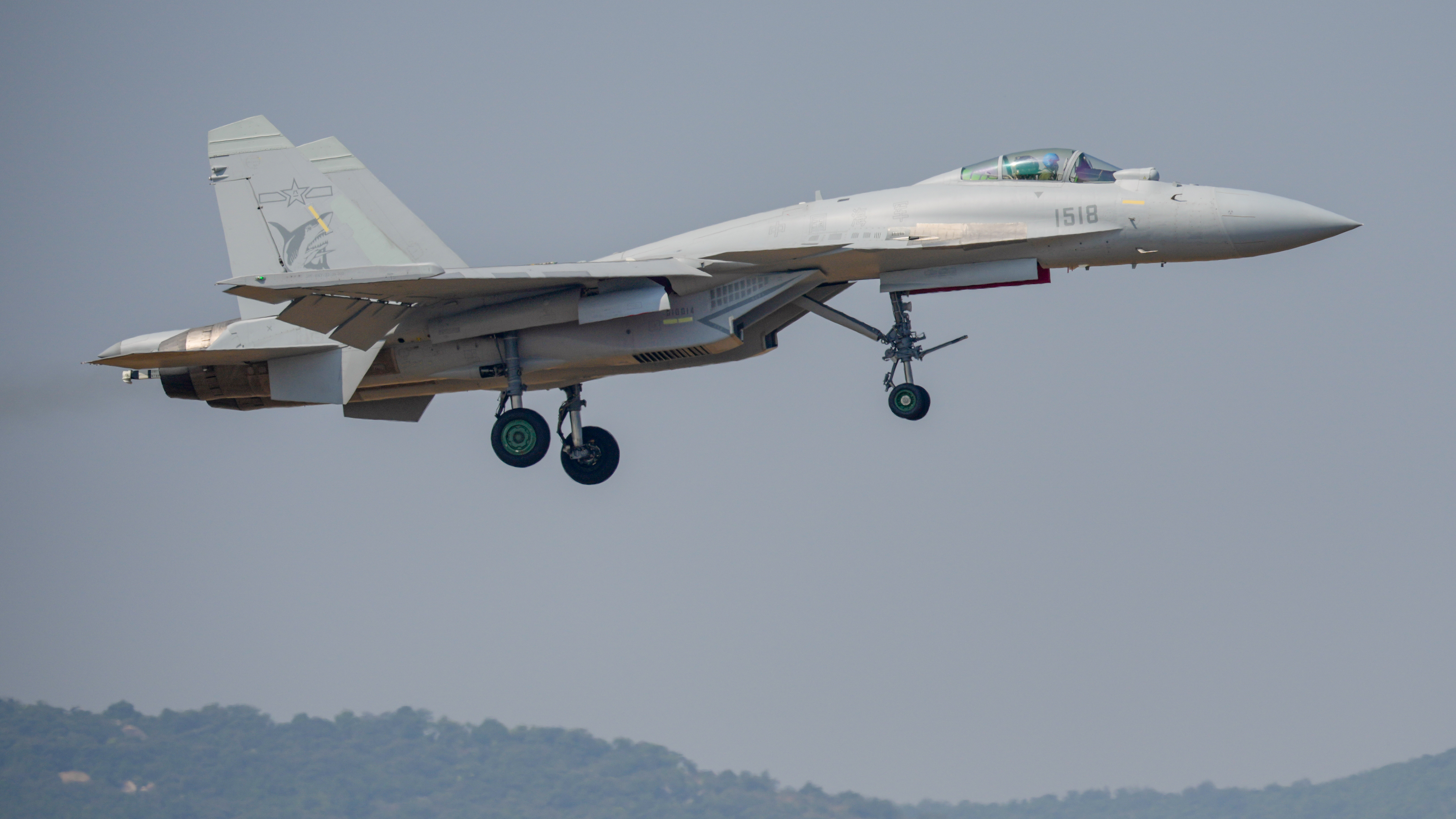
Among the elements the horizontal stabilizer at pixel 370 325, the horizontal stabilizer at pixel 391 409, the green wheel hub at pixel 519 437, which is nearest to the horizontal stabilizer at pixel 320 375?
the horizontal stabilizer at pixel 370 325

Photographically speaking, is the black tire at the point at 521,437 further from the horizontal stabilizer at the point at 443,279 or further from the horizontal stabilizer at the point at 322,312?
the horizontal stabilizer at the point at 322,312

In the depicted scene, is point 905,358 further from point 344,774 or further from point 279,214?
point 344,774

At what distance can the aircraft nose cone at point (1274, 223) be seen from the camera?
68.4ft

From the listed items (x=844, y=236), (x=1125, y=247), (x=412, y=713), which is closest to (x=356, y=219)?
(x=844, y=236)

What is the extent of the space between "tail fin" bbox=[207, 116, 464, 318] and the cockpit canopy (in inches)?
289

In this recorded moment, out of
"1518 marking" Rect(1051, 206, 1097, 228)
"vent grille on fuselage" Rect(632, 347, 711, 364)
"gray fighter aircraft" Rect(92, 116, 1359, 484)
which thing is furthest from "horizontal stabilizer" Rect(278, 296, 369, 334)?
"1518 marking" Rect(1051, 206, 1097, 228)

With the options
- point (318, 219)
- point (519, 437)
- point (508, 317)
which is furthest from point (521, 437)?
point (318, 219)

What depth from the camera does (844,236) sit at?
21844 mm

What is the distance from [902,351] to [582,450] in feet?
17.2

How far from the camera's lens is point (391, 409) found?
25078 millimetres

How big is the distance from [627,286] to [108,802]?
110 m

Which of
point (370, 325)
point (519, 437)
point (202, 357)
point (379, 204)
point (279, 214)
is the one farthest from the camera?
point (379, 204)

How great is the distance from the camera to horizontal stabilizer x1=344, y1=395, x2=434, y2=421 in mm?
24938

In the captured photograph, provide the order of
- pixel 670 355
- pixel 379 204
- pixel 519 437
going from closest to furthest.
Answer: pixel 670 355, pixel 519 437, pixel 379 204
